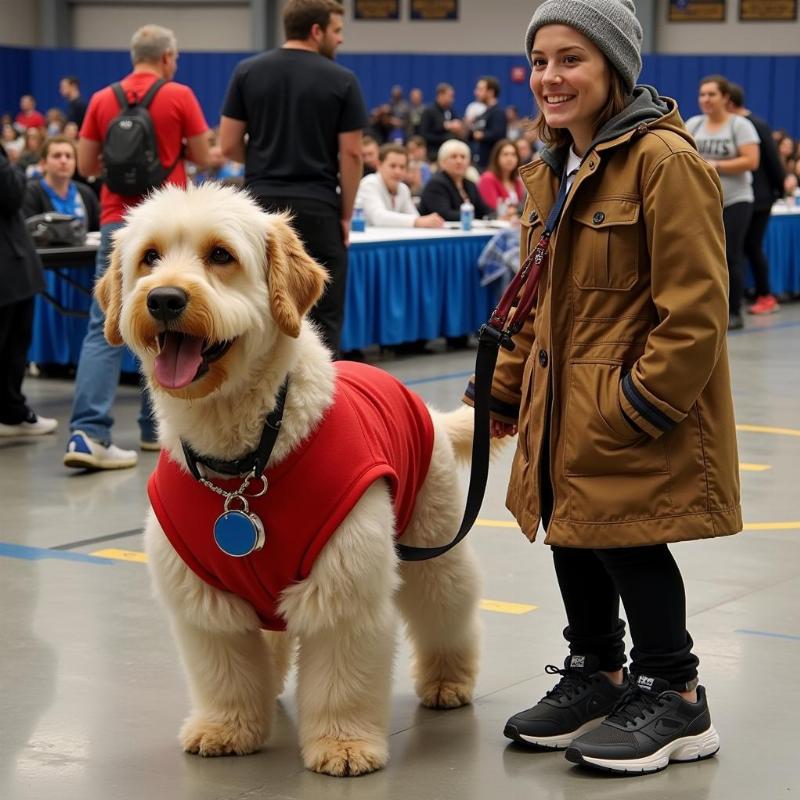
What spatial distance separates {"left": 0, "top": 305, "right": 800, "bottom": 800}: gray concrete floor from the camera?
10.1 ft

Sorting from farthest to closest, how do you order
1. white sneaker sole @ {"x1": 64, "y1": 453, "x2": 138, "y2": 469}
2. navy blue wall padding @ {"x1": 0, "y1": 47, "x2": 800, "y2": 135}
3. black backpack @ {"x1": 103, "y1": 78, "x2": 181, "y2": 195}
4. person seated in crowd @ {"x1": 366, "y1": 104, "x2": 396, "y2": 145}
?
1. navy blue wall padding @ {"x1": 0, "y1": 47, "x2": 800, "y2": 135}
2. person seated in crowd @ {"x1": 366, "y1": 104, "x2": 396, "y2": 145}
3. black backpack @ {"x1": 103, "y1": 78, "x2": 181, "y2": 195}
4. white sneaker sole @ {"x1": 64, "y1": 453, "x2": 138, "y2": 469}

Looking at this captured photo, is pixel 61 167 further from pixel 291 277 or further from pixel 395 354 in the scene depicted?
pixel 291 277

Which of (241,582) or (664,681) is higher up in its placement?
(241,582)

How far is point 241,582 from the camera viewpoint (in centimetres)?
304

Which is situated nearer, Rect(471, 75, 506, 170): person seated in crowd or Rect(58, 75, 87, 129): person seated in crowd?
Rect(471, 75, 506, 170): person seated in crowd

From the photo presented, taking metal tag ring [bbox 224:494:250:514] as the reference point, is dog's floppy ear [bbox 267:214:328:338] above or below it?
above

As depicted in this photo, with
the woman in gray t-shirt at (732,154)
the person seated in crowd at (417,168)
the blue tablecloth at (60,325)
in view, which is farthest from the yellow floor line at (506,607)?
the person seated in crowd at (417,168)

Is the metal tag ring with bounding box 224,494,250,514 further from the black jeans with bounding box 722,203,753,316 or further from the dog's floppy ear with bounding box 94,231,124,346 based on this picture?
the black jeans with bounding box 722,203,753,316

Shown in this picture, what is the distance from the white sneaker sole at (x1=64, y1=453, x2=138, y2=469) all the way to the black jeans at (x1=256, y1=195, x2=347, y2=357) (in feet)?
3.46

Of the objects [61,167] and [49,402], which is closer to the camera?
[49,402]

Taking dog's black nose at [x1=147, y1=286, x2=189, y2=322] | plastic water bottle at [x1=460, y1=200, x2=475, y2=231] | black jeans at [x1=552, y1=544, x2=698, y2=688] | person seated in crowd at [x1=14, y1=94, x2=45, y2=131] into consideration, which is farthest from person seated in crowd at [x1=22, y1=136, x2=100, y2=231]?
person seated in crowd at [x1=14, y1=94, x2=45, y2=131]

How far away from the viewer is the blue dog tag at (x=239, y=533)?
2.96 metres

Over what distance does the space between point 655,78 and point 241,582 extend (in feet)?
76.0

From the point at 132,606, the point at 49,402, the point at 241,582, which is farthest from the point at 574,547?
the point at 49,402
